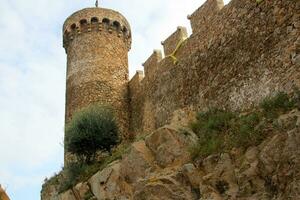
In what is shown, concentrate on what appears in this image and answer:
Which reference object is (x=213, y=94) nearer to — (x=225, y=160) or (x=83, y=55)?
(x=225, y=160)

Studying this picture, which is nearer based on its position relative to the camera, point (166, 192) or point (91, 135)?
point (166, 192)

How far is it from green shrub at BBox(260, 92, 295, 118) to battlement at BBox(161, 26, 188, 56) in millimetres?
5432

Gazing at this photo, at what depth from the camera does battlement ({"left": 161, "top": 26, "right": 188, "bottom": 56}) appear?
50.9ft

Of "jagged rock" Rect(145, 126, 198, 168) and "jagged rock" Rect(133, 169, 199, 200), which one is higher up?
"jagged rock" Rect(145, 126, 198, 168)

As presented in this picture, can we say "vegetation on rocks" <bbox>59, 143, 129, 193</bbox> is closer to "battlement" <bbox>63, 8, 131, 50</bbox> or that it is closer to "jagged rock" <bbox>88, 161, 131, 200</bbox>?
"jagged rock" <bbox>88, 161, 131, 200</bbox>

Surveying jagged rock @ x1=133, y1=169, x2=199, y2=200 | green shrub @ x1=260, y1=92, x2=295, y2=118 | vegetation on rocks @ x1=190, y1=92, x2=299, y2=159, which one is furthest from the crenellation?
jagged rock @ x1=133, y1=169, x2=199, y2=200

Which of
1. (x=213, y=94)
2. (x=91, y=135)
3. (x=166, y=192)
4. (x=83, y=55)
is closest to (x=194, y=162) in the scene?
(x=166, y=192)

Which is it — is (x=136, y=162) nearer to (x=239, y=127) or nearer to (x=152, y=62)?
(x=239, y=127)

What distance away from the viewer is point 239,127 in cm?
1021

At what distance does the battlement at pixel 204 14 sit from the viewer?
13.9 meters

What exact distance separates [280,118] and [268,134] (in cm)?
35

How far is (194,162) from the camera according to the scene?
10219 millimetres

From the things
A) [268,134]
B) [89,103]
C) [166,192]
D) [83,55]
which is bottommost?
[166,192]

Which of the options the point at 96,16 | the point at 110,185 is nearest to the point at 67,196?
the point at 110,185
